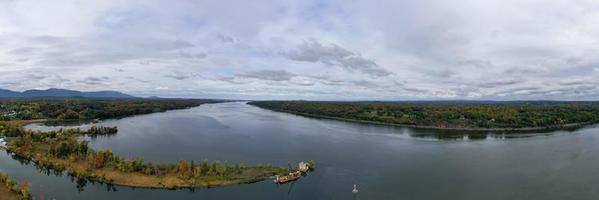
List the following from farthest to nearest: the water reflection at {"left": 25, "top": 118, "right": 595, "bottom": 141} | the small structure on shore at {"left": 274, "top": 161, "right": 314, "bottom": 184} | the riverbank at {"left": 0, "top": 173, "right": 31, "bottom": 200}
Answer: the water reflection at {"left": 25, "top": 118, "right": 595, "bottom": 141}, the small structure on shore at {"left": 274, "top": 161, "right": 314, "bottom": 184}, the riverbank at {"left": 0, "top": 173, "right": 31, "bottom": 200}

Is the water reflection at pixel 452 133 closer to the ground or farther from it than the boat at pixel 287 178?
farther from it

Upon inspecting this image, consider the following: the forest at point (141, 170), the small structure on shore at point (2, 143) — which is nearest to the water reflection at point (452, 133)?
the small structure on shore at point (2, 143)

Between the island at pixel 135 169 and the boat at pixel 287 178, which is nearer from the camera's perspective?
the island at pixel 135 169

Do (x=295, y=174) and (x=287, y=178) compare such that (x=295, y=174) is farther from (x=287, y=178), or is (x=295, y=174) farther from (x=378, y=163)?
(x=378, y=163)

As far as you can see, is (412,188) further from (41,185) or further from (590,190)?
(41,185)

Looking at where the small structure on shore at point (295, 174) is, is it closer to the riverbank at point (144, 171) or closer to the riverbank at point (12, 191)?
the riverbank at point (144, 171)

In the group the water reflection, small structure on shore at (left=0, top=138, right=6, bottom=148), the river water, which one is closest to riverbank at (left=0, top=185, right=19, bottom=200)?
the river water

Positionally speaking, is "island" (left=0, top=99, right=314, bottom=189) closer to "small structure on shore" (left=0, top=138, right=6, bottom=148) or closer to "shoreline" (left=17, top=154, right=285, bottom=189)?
"shoreline" (left=17, top=154, right=285, bottom=189)

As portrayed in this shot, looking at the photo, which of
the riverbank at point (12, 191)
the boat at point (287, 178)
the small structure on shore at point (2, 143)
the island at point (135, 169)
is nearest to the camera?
the riverbank at point (12, 191)
